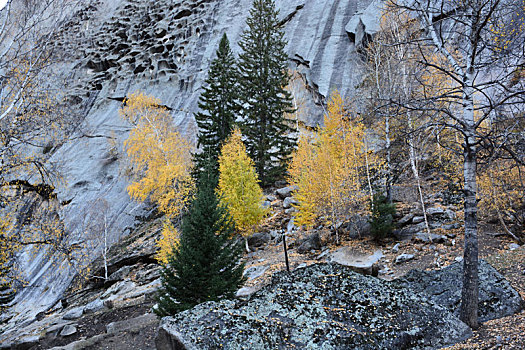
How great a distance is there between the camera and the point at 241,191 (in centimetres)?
1777

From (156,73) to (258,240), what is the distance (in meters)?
30.4

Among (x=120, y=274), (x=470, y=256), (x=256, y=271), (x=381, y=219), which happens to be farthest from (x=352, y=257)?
(x=120, y=274)

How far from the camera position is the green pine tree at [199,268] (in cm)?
753

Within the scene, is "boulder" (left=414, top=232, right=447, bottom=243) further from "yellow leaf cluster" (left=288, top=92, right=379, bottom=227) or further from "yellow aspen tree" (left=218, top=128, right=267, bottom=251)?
"yellow aspen tree" (left=218, top=128, right=267, bottom=251)

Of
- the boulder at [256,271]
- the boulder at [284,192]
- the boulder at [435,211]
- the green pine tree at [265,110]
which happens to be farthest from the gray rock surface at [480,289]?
the green pine tree at [265,110]

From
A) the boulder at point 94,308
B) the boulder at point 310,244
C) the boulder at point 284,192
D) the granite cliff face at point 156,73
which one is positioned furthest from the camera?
the granite cliff face at point 156,73

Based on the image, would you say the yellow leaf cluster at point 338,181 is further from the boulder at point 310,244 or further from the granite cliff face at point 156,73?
the granite cliff face at point 156,73

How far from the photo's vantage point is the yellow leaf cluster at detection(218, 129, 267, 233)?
1711 cm

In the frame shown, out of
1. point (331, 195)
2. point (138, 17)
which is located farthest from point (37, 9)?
point (138, 17)

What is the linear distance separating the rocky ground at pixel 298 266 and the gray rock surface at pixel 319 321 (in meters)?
0.76

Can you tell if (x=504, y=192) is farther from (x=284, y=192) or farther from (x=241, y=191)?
(x=284, y=192)

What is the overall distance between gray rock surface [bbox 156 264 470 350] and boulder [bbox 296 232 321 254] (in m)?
10.8

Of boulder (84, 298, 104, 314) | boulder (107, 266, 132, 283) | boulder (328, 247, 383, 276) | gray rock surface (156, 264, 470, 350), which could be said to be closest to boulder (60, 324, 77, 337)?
boulder (84, 298, 104, 314)

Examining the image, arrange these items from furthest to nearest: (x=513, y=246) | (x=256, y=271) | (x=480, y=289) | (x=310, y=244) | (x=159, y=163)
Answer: (x=159, y=163) → (x=310, y=244) → (x=256, y=271) → (x=513, y=246) → (x=480, y=289)
